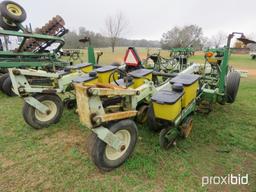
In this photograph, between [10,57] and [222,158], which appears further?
[10,57]

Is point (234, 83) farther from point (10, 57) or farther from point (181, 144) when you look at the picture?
point (10, 57)

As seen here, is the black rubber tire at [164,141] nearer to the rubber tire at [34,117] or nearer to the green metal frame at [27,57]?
the rubber tire at [34,117]

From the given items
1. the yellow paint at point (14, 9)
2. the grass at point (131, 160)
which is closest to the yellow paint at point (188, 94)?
the grass at point (131, 160)

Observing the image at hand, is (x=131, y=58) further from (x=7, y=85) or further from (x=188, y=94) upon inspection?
(x=7, y=85)

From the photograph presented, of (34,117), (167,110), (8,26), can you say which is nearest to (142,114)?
(167,110)

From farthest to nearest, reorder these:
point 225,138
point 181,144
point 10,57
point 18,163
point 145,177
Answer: point 10,57
point 225,138
point 181,144
point 18,163
point 145,177

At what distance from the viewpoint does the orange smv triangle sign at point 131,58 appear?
310 centimetres

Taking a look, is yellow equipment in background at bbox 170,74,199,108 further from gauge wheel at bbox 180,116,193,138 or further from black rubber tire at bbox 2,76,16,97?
black rubber tire at bbox 2,76,16,97

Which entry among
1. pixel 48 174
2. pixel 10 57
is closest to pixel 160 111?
pixel 48 174

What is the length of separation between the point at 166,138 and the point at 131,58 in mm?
1512

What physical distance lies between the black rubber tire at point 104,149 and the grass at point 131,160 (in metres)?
0.10

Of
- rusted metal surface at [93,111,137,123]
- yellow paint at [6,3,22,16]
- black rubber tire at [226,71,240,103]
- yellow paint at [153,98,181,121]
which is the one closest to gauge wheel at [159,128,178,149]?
yellow paint at [153,98,181,121]

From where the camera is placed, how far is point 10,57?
600 cm

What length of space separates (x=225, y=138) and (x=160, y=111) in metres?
1.46
